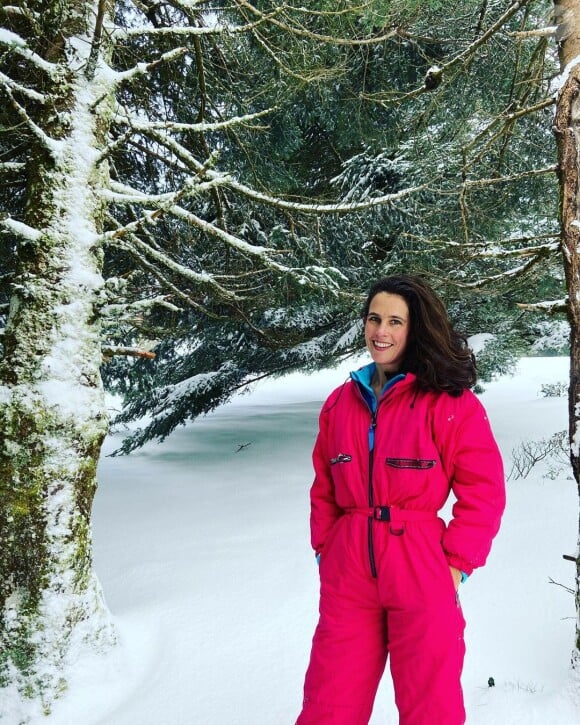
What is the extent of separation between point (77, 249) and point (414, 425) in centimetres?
221

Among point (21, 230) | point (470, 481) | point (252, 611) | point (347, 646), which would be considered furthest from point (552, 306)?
point (21, 230)

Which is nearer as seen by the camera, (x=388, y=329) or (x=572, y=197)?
(x=388, y=329)

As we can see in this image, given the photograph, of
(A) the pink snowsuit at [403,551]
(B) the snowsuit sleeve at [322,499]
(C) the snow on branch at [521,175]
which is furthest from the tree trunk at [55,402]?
(C) the snow on branch at [521,175]

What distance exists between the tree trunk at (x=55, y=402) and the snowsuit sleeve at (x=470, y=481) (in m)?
2.03

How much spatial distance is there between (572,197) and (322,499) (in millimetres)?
1909

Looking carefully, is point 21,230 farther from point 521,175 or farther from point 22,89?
point 521,175

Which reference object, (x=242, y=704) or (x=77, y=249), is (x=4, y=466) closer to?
(x=77, y=249)

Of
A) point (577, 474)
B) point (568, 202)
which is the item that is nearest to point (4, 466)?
point (577, 474)

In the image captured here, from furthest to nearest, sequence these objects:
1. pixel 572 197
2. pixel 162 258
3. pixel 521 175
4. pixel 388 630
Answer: pixel 162 258
pixel 521 175
pixel 572 197
pixel 388 630

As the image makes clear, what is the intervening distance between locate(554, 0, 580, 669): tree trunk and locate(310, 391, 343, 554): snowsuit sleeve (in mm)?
1236

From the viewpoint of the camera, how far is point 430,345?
2102 mm

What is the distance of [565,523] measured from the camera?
14.9 ft

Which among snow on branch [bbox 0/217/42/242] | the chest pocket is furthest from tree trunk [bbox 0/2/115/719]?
the chest pocket

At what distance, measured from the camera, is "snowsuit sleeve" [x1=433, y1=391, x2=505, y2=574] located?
1874mm
